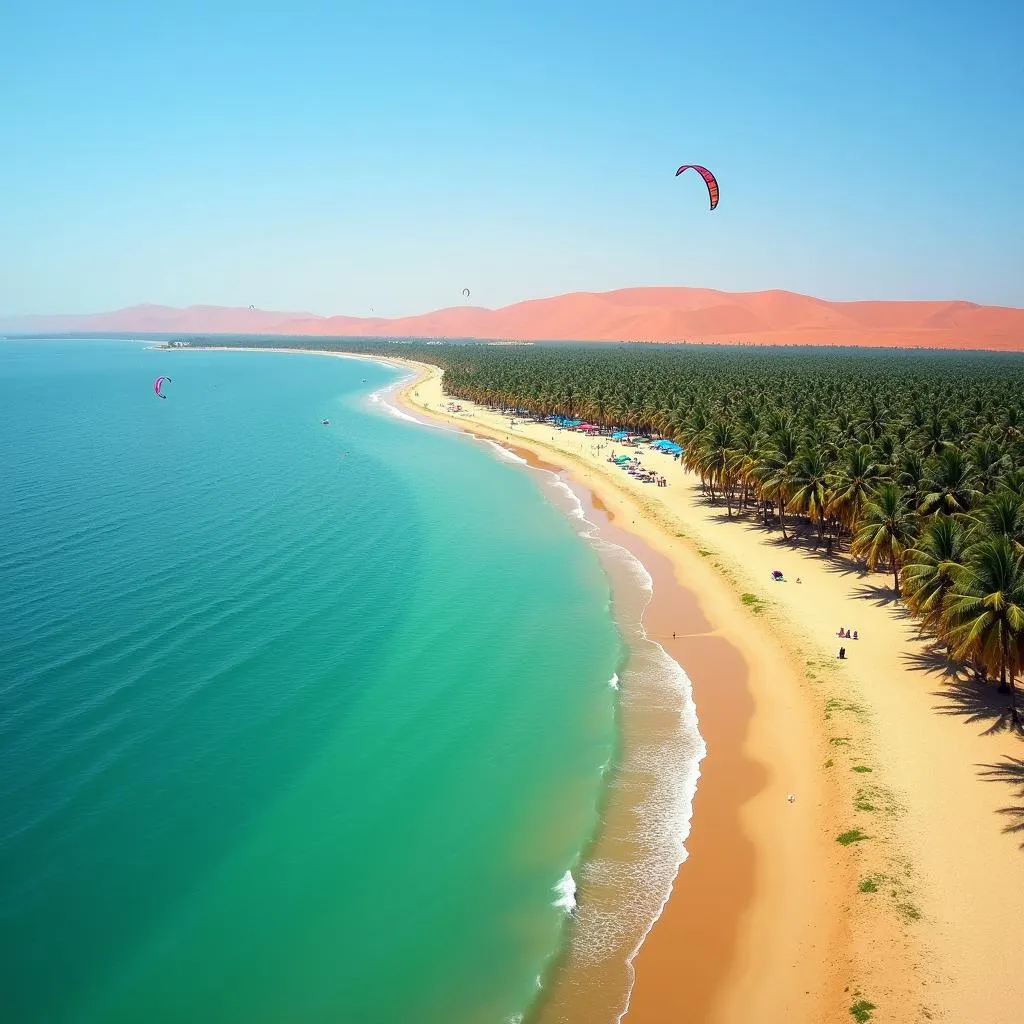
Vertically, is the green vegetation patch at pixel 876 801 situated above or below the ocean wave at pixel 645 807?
above

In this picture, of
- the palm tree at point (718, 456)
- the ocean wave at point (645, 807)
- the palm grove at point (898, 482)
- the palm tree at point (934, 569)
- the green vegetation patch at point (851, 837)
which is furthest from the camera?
the palm tree at point (718, 456)

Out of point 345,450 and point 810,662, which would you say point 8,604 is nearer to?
point 810,662

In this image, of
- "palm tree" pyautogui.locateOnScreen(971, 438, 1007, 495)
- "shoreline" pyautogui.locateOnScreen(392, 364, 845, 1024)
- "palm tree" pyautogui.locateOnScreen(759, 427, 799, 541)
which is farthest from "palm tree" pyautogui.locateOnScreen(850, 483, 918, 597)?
"palm tree" pyautogui.locateOnScreen(759, 427, 799, 541)

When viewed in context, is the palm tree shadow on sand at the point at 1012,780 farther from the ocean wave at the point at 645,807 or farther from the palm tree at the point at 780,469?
the palm tree at the point at 780,469

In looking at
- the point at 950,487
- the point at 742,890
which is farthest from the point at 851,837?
the point at 950,487

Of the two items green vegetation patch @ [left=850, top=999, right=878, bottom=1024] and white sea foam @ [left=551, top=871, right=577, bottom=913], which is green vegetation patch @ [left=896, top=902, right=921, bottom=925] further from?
white sea foam @ [left=551, top=871, right=577, bottom=913]

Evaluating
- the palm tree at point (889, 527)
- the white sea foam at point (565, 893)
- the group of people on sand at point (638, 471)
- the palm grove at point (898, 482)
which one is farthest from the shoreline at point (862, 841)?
the group of people on sand at point (638, 471)
